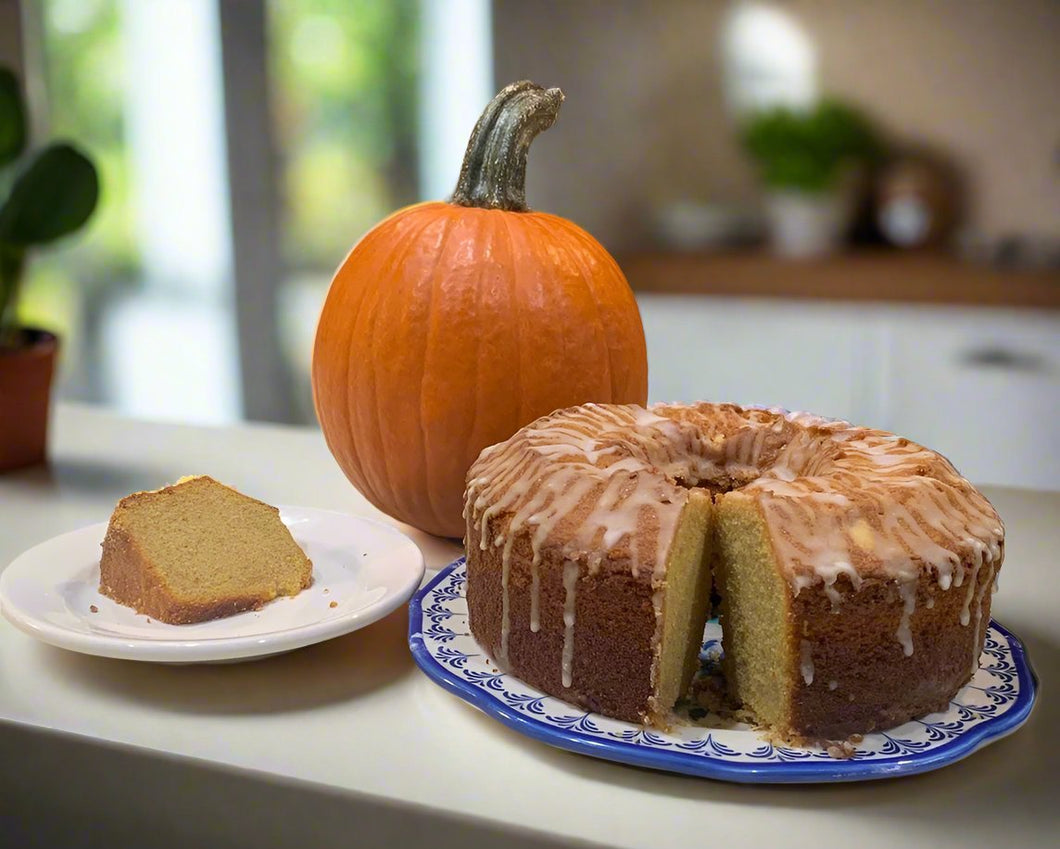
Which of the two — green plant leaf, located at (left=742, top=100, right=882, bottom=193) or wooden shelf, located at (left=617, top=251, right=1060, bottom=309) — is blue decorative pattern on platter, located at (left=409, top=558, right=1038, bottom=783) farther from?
green plant leaf, located at (left=742, top=100, right=882, bottom=193)

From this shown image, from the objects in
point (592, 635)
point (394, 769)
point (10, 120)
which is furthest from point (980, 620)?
point (10, 120)

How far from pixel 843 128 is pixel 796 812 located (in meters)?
2.96

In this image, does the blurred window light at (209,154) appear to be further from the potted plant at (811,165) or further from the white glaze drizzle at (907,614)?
the white glaze drizzle at (907,614)

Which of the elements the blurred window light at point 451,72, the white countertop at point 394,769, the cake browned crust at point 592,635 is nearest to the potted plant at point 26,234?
the white countertop at point 394,769

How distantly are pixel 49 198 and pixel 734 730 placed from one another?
114 centimetres

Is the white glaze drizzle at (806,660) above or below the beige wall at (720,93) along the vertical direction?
below

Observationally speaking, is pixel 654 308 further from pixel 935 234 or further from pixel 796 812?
pixel 796 812

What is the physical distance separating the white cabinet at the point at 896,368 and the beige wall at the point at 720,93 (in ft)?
2.32

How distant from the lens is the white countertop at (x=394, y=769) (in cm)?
78

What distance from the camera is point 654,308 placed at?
326 cm

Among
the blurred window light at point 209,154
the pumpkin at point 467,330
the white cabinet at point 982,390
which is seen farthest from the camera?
the blurred window light at point 209,154

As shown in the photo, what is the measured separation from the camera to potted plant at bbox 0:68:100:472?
1.50 metres

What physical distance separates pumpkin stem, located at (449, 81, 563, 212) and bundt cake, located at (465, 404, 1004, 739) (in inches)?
16.1

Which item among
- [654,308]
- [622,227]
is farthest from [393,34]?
[654,308]
